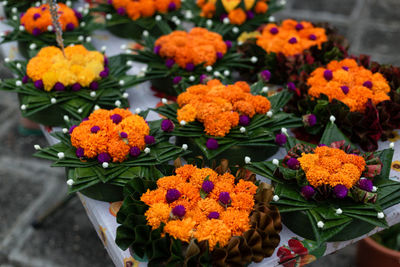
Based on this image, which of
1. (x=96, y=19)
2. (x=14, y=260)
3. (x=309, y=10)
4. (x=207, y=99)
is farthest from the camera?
(x=309, y=10)

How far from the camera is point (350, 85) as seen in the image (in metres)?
1.65

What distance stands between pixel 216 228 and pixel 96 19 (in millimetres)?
1908

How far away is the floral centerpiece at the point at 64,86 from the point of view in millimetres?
1631

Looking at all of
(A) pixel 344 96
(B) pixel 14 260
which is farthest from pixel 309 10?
(B) pixel 14 260

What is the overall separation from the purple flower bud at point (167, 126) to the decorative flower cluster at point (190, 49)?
1.45 feet

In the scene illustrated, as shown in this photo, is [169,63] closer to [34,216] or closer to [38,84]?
[38,84]

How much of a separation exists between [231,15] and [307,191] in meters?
1.33

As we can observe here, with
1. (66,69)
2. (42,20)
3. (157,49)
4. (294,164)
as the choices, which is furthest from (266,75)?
(42,20)

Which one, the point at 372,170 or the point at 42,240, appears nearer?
the point at 372,170

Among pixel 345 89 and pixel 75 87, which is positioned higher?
pixel 345 89

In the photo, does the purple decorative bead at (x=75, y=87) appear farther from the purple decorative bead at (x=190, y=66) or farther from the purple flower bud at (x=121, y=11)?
the purple flower bud at (x=121, y=11)

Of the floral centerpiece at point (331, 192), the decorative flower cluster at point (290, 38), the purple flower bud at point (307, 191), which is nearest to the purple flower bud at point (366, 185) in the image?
the floral centerpiece at point (331, 192)

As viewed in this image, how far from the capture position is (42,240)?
2.32m

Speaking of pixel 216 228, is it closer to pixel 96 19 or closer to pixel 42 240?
pixel 42 240
